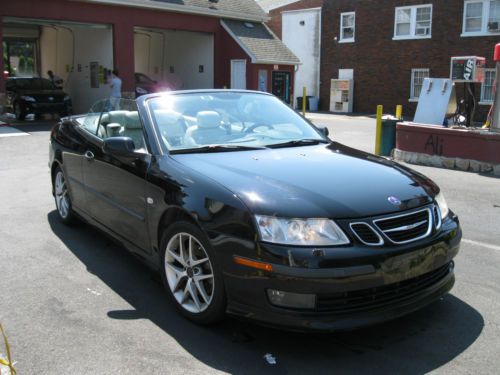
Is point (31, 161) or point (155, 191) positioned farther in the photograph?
point (31, 161)

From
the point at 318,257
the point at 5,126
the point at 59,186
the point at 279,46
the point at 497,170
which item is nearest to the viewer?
the point at 318,257

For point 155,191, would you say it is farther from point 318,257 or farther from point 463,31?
Result: point 463,31

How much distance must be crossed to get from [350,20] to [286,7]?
18.7ft

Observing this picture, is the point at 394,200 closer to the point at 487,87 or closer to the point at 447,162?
the point at 447,162

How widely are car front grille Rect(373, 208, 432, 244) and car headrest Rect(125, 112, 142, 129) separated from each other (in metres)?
2.30

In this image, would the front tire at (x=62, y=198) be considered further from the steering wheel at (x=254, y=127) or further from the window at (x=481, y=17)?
the window at (x=481, y=17)

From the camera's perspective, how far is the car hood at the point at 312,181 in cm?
327

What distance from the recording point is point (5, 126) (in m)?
16.9

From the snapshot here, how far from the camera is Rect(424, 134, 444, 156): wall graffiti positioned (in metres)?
10.4

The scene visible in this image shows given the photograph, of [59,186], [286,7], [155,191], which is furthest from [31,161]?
[286,7]

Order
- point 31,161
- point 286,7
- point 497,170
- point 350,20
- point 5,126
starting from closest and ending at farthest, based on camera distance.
Result: point 497,170
point 31,161
point 5,126
point 350,20
point 286,7

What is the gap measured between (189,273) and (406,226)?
59.5 inches

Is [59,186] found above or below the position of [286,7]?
below

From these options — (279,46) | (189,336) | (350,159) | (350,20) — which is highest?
(350,20)
